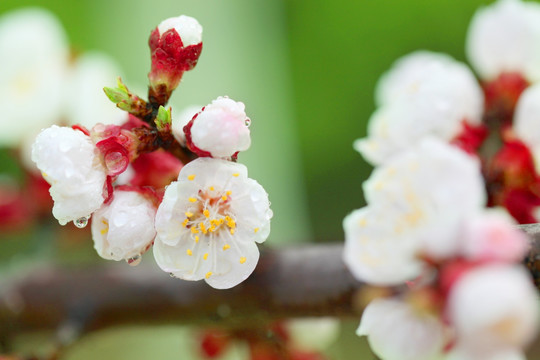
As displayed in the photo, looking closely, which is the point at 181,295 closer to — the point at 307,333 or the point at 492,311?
the point at 307,333

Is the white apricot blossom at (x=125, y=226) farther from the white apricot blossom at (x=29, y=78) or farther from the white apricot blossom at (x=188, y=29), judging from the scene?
Result: the white apricot blossom at (x=29, y=78)

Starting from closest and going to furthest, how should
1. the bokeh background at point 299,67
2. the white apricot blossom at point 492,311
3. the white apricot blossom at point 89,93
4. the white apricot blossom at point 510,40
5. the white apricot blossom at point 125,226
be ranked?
the white apricot blossom at point 492,311 < the white apricot blossom at point 125,226 < the white apricot blossom at point 510,40 < the white apricot blossom at point 89,93 < the bokeh background at point 299,67

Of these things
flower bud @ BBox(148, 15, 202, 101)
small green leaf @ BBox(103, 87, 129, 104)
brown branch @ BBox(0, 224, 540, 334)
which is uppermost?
flower bud @ BBox(148, 15, 202, 101)

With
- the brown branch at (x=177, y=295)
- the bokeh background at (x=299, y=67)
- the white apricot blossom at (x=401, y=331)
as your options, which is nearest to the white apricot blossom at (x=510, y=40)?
the brown branch at (x=177, y=295)

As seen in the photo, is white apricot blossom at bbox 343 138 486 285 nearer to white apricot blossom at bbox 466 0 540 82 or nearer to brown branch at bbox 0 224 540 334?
brown branch at bbox 0 224 540 334

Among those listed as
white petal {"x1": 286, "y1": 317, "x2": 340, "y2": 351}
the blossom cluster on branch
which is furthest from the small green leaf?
white petal {"x1": 286, "y1": 317, "x2": 340, "y2": 351}

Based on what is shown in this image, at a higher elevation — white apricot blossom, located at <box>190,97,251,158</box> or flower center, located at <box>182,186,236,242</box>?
white apricot blossom, located at <box>190,97,251,158</box>
